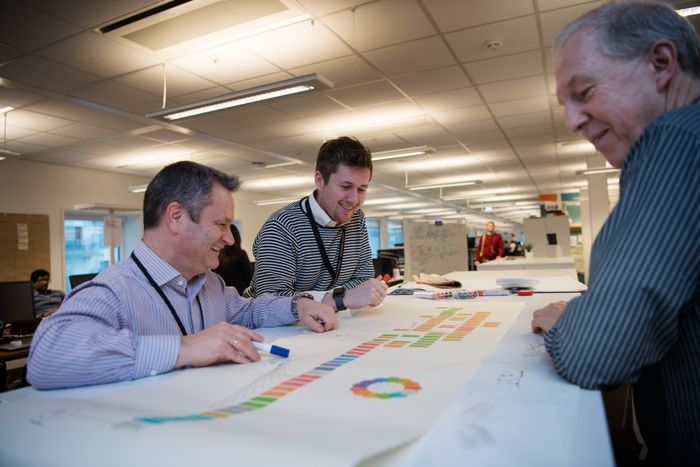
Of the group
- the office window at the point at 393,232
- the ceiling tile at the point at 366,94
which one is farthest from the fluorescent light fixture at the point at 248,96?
the office window at the point at 393,232

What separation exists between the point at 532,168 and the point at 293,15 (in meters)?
9.14

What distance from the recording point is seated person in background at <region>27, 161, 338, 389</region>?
3.10ft

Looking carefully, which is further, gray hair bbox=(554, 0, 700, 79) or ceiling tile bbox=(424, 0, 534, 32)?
ceiling tile bbox=(424, 0, 534, 32)

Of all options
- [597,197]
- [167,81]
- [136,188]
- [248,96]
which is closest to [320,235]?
[248,96]

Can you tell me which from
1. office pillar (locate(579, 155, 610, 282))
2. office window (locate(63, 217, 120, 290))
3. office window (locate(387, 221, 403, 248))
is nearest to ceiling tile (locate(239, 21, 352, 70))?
office window (locate(63, 217, 120, 290))

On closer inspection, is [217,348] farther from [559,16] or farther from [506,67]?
[506,67]

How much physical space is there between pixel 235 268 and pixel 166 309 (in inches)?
106

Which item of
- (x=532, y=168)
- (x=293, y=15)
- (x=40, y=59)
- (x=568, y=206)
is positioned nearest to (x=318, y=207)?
(x=293, y=15)

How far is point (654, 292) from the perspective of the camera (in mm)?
701

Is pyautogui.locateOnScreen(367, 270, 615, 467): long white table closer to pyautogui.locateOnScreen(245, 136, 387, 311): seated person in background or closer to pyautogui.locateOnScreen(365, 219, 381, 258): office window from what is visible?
pyautogui.locateOnScreen(245, 136, 387, 311): seated person in background

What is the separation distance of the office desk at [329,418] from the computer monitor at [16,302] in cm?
333

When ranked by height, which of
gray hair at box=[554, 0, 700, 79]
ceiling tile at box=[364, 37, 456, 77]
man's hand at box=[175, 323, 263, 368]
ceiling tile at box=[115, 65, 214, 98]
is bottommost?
man's hand at box=[175, 323, 263, 368]

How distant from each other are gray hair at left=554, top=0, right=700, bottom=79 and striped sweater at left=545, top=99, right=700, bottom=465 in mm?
159

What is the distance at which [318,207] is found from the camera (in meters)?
2.09
